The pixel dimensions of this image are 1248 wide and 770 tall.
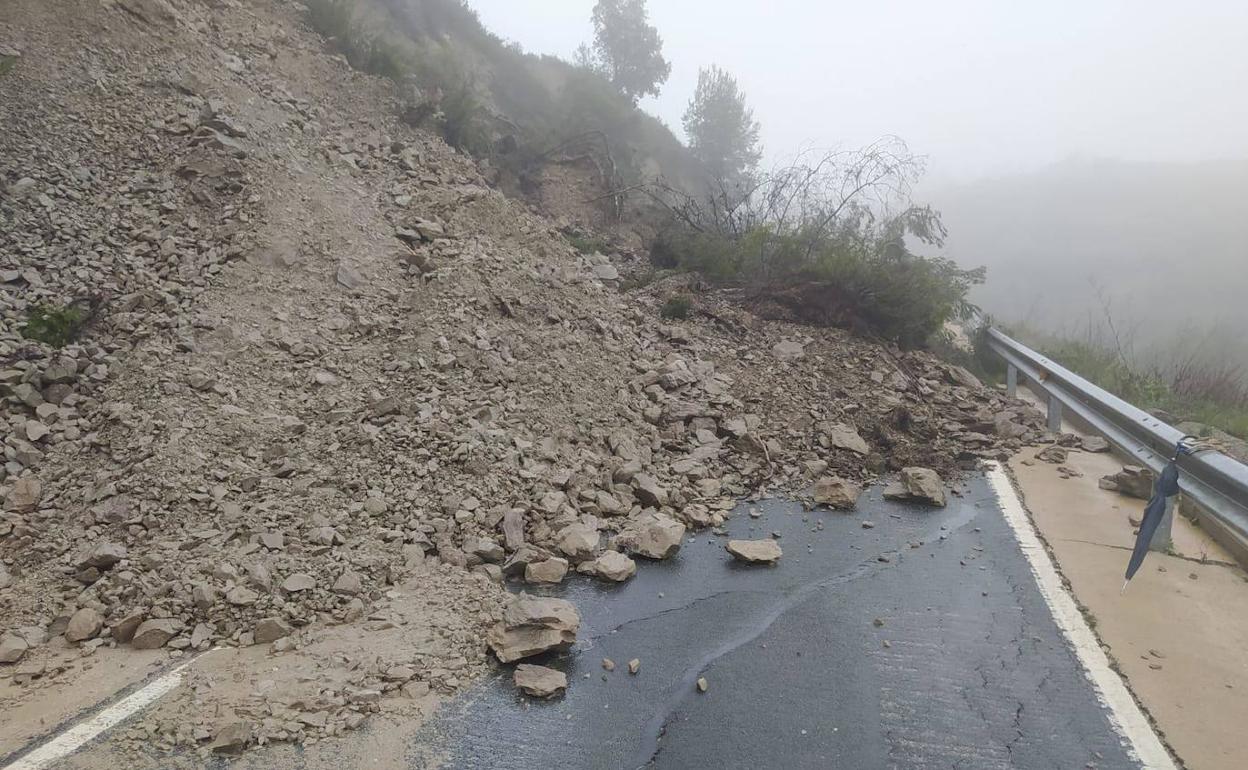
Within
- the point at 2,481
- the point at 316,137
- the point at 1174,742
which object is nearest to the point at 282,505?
the point at 2,481

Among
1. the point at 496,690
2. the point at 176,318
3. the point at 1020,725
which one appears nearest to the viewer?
the point at 1020,725

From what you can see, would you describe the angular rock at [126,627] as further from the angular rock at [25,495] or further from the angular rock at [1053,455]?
the angular rock at [1053,455]

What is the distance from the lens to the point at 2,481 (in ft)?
15.8

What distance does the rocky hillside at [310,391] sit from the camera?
425cm

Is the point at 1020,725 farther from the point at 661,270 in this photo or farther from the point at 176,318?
the point at 661,270

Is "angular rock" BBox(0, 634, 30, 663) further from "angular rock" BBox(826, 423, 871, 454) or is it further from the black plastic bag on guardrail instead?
"angular rock" BBox(826, 423, 871, 454)

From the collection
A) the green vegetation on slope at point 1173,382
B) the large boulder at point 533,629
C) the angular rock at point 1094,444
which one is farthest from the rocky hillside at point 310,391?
the green vegetation on slope at point 1173,382

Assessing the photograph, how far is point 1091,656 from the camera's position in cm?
356

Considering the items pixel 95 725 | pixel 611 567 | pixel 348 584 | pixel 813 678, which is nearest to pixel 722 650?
pixel 813 678

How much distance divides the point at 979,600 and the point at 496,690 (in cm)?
266

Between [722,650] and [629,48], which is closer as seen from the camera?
[722,650]

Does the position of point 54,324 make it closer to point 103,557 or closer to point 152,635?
point 103,557

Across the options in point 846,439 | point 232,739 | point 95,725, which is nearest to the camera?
point 232,739

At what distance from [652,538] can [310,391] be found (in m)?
2.99
